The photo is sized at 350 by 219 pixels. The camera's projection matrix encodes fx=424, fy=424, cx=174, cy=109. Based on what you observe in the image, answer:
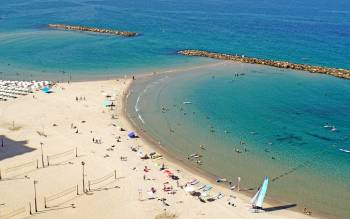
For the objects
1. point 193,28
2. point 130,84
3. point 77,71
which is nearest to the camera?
point 130,84

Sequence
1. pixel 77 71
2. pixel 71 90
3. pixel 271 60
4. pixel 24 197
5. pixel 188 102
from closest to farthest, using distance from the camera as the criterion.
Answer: pixel 24 197 < pixel 188 102 < pixel 71 90 < pixel 77 71 < pixel 271 60

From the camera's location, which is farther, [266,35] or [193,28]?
[193,28]

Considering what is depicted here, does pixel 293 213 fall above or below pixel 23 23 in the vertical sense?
below

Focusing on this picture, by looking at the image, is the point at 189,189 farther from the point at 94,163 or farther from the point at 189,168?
the point at 94,163

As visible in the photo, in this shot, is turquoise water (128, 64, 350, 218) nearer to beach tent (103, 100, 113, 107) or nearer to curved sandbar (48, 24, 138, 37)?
beach tent (103, 100, 113, 107)

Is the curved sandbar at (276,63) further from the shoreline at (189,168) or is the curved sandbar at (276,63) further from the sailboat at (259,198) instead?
the sailboat at (259,198)

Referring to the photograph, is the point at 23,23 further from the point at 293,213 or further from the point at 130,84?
the point at 293,213

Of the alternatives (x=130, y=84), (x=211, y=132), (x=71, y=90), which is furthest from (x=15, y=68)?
(x=211, y=132)
